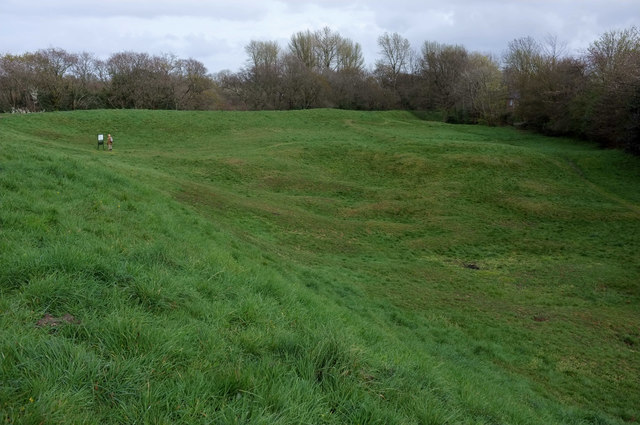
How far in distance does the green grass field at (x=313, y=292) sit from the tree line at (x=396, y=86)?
10.7 m

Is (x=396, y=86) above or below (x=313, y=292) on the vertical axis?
above

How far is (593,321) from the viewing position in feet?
39.1

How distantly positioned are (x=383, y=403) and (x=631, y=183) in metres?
32.0

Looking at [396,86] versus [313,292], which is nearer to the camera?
[313,292]

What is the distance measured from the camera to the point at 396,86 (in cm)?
7675

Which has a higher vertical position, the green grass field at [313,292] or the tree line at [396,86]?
the tree line at [396,86]

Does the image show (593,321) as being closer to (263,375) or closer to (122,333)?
(263,375)

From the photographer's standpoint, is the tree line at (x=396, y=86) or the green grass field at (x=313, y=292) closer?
the green grass field at (x=313, y=292)

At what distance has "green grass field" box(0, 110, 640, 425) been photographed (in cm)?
328

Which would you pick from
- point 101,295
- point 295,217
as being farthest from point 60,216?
point 295,217

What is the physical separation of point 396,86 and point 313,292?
73.0 m

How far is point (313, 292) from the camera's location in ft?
31.2

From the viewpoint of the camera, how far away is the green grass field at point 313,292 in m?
3.28

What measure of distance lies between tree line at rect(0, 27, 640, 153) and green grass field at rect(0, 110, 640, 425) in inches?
423
